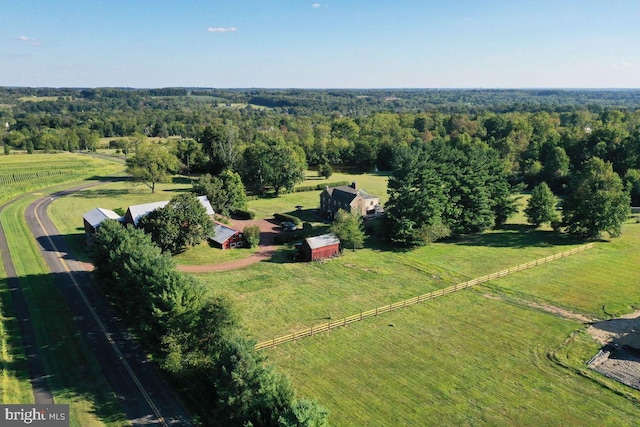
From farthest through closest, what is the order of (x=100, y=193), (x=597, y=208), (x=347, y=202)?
(x=100, y=193) → (x=347, y=202) → (x=597, y=208)

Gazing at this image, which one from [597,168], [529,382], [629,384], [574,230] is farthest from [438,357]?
[597,168]

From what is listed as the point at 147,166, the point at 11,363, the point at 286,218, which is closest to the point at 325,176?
the point at 286,218

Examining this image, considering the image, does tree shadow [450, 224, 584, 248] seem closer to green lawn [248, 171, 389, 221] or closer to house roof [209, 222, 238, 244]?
green lawn [248, 171, 389, 221]

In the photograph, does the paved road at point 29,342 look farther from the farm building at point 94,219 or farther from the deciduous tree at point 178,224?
the deciduous tree at point 178,224

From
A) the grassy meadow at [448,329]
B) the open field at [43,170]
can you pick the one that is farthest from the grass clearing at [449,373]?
the open field at [43,170]

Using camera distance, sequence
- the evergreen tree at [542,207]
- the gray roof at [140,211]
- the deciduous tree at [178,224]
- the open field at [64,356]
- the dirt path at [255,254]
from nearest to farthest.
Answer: the open field at [64,356] → the dirt path at [255,254] → the deciduous tree at [178,224] → the gray roof at [140,211] → the evergreen tree at [542,207]

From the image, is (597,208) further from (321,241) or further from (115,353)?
(115,353)
